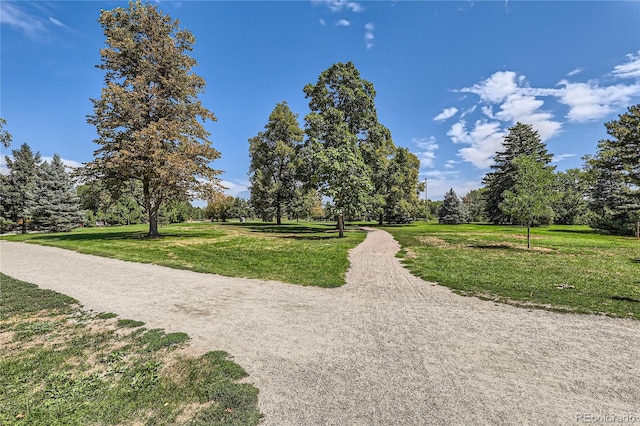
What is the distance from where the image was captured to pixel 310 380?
3.83m

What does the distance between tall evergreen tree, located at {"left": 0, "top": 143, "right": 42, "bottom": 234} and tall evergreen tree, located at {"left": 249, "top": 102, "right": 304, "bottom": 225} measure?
28481mm

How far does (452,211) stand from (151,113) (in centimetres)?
5099

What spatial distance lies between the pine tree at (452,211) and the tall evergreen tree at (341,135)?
1314 inches

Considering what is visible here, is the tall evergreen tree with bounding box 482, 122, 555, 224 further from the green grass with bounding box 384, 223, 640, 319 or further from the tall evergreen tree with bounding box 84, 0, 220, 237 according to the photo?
the tall evergreen tree with bounding box 84, 0, 220, 237

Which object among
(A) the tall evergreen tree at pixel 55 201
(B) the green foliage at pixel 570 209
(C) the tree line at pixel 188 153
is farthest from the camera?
(B) the green foliage at pixel 570 209

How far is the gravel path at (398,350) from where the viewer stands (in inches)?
128

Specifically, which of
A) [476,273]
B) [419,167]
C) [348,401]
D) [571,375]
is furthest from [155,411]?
[419,167]

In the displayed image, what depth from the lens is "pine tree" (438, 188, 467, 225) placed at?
5444cm

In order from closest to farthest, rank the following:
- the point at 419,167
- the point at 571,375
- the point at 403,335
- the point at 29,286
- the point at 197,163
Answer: the point at 571,375 < the point at 403,335 < the point at 29,286 < the point at 197,163 < the point at 419,167

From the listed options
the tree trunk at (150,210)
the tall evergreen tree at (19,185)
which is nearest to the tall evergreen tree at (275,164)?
the tree trunk at (150,210)

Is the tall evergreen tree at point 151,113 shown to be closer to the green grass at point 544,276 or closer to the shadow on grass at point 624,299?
the green grass at point 544,276

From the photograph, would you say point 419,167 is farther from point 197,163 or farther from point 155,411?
point 155,411

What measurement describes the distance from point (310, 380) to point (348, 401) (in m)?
0.64

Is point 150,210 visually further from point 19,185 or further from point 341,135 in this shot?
point 19,185
